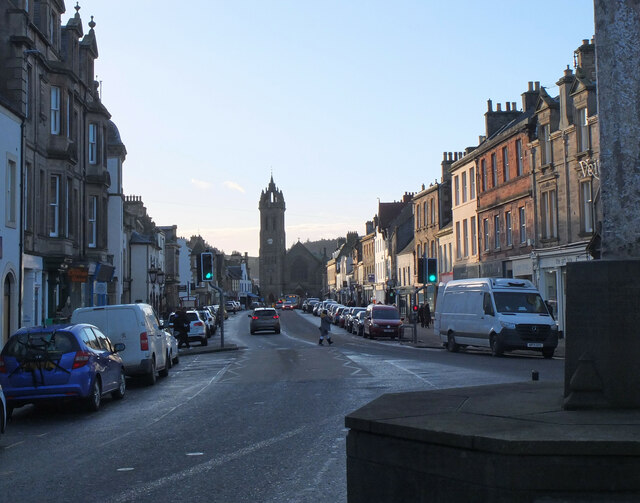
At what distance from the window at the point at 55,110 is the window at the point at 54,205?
1.83m

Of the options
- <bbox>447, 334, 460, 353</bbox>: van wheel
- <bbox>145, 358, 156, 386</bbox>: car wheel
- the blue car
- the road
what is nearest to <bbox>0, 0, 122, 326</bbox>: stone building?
<bbox>145, 358, 156, 386</bbox>: car wheel

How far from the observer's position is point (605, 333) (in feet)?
20.0

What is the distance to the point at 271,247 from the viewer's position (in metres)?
169

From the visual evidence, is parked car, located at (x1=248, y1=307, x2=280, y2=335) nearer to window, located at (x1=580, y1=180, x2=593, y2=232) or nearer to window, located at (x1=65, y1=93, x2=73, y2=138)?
window, located at (x1=65, y1=93, x2=73, y2=138)

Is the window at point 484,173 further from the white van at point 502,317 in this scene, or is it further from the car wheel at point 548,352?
the car wheel at point 548,352

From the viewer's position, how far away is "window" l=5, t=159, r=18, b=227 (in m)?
26.0

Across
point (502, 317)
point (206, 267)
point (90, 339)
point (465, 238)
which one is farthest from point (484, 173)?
point (90, 339)

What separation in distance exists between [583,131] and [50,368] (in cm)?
2602

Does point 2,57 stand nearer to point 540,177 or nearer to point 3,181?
point 3,181

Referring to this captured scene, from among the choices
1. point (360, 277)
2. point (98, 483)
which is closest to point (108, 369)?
point (98, 483)

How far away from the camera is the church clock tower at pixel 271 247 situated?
16812 centimetres

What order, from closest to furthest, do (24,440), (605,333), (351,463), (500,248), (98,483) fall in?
(351,463) → (605,333) → (98,483) → (24,440) → (500,248)

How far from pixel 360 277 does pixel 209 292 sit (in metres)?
25.0

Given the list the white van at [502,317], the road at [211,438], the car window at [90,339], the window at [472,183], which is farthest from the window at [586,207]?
the car window at [90,339]
